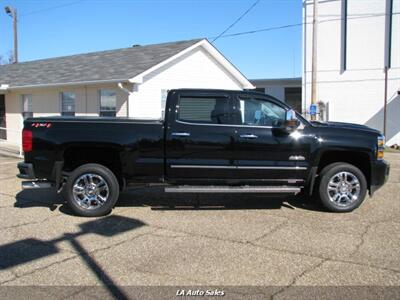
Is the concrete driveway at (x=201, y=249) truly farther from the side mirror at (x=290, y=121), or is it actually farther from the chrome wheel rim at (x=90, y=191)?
the side mirror at (x=290, y=121)

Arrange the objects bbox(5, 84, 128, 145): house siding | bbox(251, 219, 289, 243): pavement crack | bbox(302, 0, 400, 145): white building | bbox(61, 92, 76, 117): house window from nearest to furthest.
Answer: bbox(251, 219, 289, 243): pavement crack < bbox(5, 84, 128, 145): house siding < bbox(61, 92, 76, 117): house window < bbox(302, 0, 400, 145): white building

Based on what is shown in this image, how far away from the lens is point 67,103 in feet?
57.6

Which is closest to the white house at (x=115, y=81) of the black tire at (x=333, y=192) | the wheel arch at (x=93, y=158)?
the wheel arch at (x=93, y=158)

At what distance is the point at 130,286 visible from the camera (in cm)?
434

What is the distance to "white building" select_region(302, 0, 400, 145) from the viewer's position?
75.0 feet

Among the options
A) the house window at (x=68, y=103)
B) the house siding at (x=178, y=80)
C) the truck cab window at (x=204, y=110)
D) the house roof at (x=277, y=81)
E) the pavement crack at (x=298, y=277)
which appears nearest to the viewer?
the pavement crack at (x=298, y=277)

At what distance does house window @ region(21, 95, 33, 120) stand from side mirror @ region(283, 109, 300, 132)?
49.2 ft

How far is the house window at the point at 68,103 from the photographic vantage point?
17297 millimetres

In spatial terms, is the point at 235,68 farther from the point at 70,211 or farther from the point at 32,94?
the point at 70,211

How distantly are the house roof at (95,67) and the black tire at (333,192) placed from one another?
8865 mm

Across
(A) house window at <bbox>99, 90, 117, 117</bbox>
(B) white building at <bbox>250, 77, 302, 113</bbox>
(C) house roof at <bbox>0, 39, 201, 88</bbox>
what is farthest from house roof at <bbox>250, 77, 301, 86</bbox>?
(A) house window at <bbox>99, 90, 117, 117</bbox>

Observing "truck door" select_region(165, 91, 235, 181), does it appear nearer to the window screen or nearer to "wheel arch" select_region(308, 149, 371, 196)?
"wheel arch" select_region(308, 149, 371, 196)

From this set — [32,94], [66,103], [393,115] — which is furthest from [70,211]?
[393,115]

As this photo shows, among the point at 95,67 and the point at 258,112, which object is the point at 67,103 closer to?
the point at 95,67
